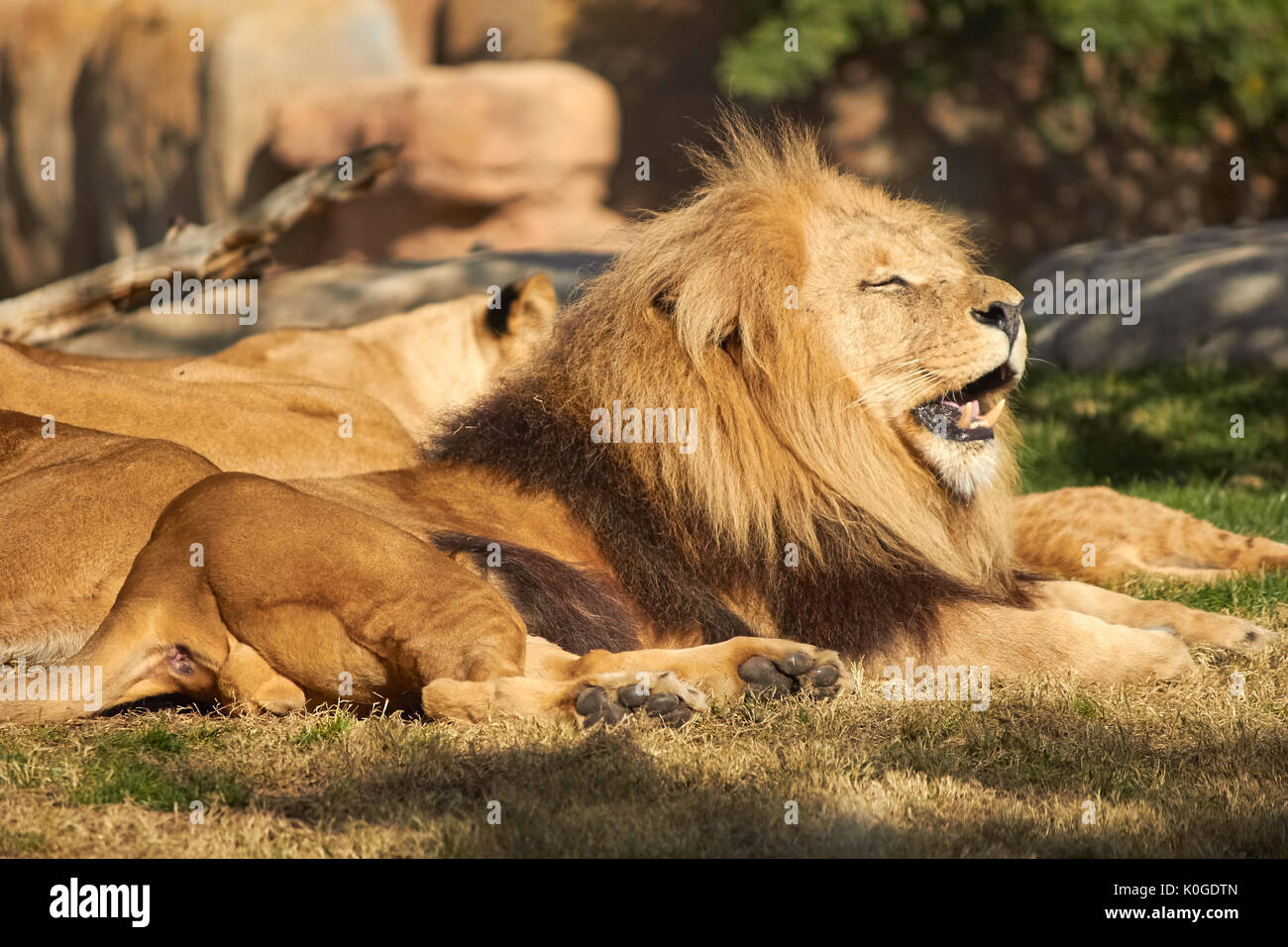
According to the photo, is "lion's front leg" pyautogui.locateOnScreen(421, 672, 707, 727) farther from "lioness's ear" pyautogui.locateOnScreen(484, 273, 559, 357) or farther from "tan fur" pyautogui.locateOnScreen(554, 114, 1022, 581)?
"lioness's ear" pyautogui.locateOnScreen(484, 273, 559, 357)

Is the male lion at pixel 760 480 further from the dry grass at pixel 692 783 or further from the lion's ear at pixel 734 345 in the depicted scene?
the dry grass at pixel 692 783

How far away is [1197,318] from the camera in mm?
10164

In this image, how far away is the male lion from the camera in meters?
4.04

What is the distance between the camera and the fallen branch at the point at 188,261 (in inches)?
333

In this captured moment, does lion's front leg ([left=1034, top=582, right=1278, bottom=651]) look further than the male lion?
Yes

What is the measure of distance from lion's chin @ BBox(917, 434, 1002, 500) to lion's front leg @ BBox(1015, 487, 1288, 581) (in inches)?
45.4

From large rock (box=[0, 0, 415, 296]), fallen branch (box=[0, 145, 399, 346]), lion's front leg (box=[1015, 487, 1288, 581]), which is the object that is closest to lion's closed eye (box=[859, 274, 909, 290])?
lion's front leg (box=[1015, 487, 1288, 581])

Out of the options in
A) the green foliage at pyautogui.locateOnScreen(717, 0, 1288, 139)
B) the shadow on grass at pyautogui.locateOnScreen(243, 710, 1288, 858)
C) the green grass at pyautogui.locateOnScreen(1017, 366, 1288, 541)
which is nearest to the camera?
the shadow on grass at pyautogui.locateOnScreen(243, 710, 1288, 858)

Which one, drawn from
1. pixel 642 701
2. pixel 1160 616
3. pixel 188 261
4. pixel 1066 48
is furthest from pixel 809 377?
pixel 1066 48

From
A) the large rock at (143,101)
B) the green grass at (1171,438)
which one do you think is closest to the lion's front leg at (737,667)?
the green grass at (1171,438)

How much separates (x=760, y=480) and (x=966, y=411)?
0.65m

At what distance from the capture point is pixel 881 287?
4.37 meters

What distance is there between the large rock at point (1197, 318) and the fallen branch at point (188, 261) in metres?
4.41
